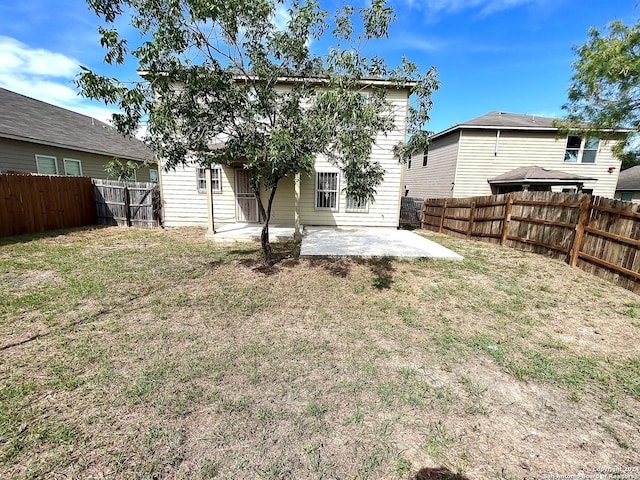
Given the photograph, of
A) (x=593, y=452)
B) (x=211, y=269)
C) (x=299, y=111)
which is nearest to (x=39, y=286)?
(x=211, y=269)

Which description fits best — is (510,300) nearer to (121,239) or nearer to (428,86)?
(428,86)

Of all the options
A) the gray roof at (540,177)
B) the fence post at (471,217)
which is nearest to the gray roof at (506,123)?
the gray roof at (540,177)

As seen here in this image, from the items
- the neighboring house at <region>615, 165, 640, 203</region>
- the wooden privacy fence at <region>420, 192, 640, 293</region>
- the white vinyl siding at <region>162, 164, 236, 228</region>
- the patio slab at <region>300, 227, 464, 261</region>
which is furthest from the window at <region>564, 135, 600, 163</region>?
the white vinyl siding at <region>162, 164, 236, 228</region>

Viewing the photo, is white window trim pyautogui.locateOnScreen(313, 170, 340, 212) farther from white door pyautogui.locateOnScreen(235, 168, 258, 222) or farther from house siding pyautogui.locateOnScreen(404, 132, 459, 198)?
house siding pyautogui.locateOnScreen(404, 132, 459, 198)

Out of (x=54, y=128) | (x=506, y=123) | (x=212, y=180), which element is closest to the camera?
(x=212, y=180)

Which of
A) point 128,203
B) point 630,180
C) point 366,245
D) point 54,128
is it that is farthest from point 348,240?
point 630,180

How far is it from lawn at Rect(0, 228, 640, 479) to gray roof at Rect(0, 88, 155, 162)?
7912 mm

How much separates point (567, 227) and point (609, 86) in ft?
20.2

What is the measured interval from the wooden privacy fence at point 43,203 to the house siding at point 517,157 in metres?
16.9

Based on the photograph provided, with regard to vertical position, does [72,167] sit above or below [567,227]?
above

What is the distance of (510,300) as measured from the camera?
4898 mm

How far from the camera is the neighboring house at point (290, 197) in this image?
10.6 metres

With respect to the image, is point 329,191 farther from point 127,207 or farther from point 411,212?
point 127,207

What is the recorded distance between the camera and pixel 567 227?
6707mm
